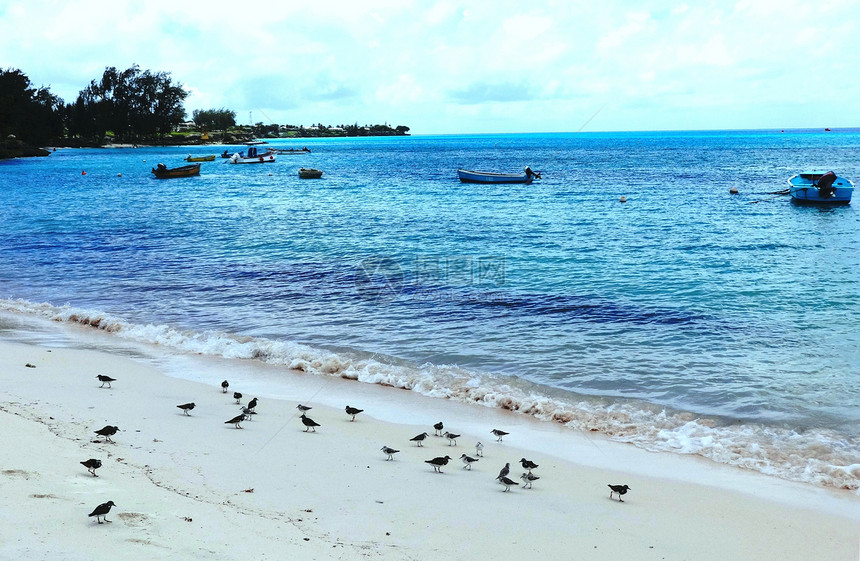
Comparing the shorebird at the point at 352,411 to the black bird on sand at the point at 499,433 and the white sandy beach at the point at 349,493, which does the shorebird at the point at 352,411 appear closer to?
the white sandy beach at the point at 349,493

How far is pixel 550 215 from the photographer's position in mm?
41219

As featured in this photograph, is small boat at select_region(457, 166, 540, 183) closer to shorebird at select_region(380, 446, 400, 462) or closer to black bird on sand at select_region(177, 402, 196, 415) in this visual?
black bird on sand at select_region(177, 402, 196, 415)

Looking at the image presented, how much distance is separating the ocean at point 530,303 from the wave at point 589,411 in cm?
4

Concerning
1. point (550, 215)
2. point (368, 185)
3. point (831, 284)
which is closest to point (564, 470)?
point (831, 284)

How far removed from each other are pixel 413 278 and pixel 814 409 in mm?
13720

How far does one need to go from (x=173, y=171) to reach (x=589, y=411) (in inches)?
2906

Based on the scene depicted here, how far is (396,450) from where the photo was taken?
943cm

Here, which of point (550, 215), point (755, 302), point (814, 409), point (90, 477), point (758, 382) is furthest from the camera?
point (550, 215)

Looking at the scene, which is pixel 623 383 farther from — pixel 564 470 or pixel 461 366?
pixel 564 470

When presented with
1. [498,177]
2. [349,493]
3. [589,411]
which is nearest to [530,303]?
[589,411]

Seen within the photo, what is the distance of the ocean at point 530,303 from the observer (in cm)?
1190

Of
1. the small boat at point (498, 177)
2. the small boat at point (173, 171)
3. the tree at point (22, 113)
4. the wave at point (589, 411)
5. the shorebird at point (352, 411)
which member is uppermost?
the tree at point (22, 113)

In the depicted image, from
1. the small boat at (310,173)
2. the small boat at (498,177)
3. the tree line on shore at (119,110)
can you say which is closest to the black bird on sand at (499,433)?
the small boat at (498,177)

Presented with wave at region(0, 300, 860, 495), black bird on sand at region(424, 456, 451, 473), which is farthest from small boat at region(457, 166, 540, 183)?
black bird on sand at region(424, 456, 451, 473)
